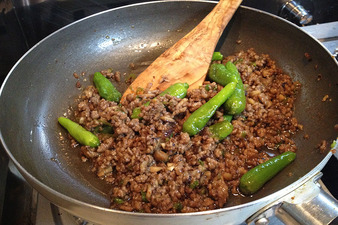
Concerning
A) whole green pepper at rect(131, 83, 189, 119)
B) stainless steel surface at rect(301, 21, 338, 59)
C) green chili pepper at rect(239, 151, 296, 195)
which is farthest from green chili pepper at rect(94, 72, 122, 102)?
stainless steel surface at rect(301, 21, 338, 59)

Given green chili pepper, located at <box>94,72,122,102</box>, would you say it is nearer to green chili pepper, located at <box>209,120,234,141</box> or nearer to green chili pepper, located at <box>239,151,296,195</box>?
green chili pepper, located at <box>209,120,234,141</box>

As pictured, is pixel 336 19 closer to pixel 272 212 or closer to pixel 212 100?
pixel 212 100

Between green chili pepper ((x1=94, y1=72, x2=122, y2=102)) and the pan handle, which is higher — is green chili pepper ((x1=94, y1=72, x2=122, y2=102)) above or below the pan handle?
below

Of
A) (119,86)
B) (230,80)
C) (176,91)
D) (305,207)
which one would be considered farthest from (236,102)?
(119,86)

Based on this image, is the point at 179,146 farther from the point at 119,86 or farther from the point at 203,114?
the point at 119,86

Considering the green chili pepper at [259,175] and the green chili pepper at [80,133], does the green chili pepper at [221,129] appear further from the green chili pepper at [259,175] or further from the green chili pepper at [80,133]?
the green chili pepper at [80,133]
